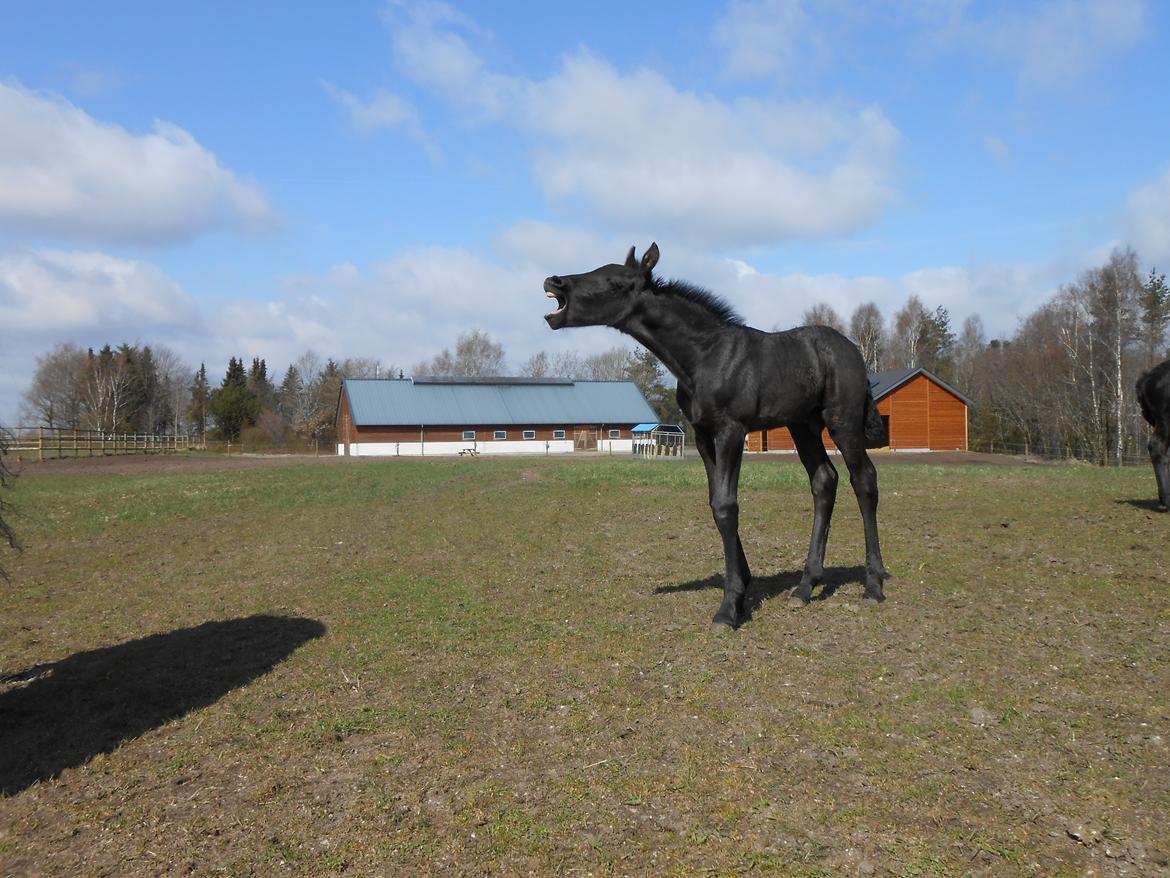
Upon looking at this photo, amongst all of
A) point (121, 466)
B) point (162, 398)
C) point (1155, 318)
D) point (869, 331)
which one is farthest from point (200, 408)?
point (1155, 318)

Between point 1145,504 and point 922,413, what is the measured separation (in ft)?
132

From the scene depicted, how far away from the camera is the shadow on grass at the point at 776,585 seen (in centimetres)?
852

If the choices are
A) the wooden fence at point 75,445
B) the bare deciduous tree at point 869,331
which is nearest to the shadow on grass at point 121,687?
the wooden fence at point 75,445

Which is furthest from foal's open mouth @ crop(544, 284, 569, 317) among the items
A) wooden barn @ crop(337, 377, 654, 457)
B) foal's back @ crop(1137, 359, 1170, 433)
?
wooden barn @ crop(337, 377, 654, 457)

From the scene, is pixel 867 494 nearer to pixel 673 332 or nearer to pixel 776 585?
pixel 776 585

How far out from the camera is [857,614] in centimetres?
768

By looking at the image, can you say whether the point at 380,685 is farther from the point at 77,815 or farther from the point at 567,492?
the point at 567,492

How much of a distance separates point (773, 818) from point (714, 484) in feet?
11.4

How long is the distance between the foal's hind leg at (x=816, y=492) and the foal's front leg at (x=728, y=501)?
98cm

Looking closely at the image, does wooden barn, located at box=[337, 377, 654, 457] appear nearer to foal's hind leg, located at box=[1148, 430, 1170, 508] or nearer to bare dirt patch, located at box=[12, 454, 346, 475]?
bare dirt patch, located at box=[12, 454, 346, 475]

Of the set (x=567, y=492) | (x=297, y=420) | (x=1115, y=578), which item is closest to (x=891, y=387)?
(x=567, y=492)

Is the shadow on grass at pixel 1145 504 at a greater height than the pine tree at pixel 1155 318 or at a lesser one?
lesser

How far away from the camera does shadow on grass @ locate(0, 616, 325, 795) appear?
18.9 feet

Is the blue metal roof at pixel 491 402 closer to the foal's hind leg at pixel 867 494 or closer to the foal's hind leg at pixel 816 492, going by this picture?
the foal's hind leg at pixel 816 492
